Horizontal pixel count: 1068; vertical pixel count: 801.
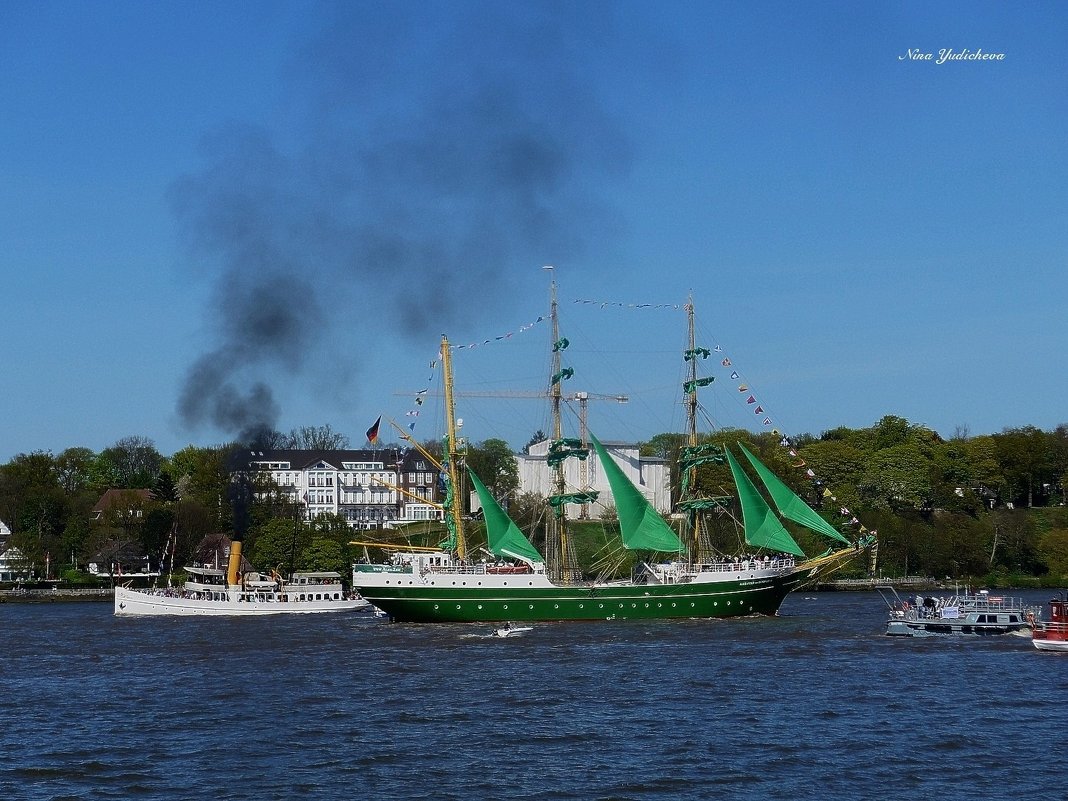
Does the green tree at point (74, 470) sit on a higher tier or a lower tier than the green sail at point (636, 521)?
higher

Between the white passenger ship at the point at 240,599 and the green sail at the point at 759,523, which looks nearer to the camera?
the green sail at the point at 759,523

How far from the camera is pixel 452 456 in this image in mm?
88375

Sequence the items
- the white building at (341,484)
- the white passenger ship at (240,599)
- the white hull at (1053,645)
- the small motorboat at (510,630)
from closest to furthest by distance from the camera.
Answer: the white hull at (1053,645) → the small motorboat at (510,630) → the white passenger ship at (240,599) → the white building at (341,484)

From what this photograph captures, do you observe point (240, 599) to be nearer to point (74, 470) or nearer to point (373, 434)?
point (373, 434)

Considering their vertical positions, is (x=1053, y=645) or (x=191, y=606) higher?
(x=191, y=606)

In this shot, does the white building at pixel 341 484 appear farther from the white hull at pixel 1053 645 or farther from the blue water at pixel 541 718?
the white hull at pixel 1053 645

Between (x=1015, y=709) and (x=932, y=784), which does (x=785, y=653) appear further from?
(x=932, y=784)

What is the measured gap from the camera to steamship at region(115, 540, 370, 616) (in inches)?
3907

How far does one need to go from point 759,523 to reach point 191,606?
4160cm

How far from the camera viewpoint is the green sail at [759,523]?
269 ft

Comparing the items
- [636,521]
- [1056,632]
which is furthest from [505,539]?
[1056,632]

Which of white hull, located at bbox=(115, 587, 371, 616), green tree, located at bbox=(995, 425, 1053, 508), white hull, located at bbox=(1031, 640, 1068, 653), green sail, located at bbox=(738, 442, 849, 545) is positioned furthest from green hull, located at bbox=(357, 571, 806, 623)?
green tree, located at bbox=(995, 425, 1053, 508)

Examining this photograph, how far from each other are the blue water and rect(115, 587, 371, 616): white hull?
27865mm

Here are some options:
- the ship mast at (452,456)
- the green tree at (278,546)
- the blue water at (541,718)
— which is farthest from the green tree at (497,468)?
the blue water at (541,718)
